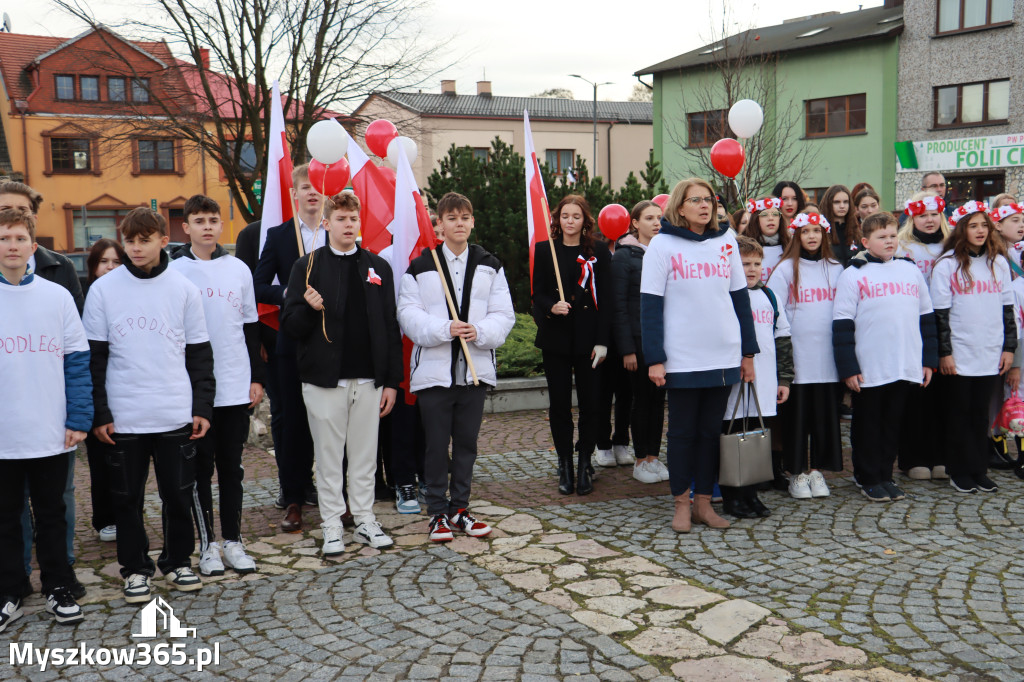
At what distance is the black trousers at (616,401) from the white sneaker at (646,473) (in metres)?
0.55

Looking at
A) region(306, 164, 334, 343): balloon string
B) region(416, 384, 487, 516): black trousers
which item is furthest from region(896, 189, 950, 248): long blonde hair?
region(306, 164, 334, 343): balloon string

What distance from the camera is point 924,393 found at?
277 inches

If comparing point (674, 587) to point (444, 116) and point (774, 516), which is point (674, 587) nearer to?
point (774, 516)

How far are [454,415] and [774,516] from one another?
2.21 meters

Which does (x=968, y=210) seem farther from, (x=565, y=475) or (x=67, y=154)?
(x=67, y=154)

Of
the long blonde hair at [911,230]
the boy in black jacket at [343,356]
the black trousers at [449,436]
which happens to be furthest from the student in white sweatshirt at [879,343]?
the boy in black jacket at [343,356]

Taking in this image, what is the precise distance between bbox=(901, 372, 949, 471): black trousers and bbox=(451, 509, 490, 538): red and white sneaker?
3.52m

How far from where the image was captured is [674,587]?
15.2 ft

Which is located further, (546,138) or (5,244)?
(546,138)

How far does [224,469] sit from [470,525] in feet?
4.94

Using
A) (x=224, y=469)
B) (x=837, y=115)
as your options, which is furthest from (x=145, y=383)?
(x=837, y=115)

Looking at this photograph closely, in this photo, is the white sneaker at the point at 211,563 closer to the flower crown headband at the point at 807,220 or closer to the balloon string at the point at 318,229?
the balloon string at the point at 318,229

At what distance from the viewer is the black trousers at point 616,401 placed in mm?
7355

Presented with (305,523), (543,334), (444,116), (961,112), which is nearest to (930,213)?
(543,334)
